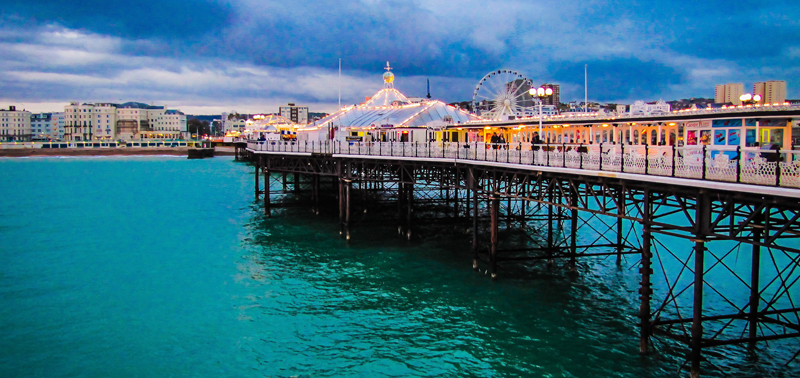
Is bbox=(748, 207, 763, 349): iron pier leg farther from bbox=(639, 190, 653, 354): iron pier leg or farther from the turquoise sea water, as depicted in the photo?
bbox=(639, 190, 653, 354): iron pier leg

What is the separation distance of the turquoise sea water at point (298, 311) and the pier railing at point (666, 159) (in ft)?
19.7

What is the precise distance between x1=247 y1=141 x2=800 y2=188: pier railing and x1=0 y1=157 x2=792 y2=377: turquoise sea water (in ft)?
19.7

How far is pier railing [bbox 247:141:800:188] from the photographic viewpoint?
1413cm

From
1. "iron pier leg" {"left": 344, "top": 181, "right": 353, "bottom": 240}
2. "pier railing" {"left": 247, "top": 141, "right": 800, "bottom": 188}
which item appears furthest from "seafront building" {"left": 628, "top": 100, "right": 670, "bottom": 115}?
"iron pier leg" {"left": 344, "top": 181, "right": 353, "bottom": 240}

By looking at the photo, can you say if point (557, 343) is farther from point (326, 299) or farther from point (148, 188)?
point (148, 188)

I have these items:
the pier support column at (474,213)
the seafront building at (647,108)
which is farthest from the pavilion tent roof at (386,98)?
the seafront building at (647,108)

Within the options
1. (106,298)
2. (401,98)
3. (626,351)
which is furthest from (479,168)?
(401,98)

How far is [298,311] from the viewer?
2292 cm

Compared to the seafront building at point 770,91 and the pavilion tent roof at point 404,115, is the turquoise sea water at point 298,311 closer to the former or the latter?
the seafront building at point 770,91

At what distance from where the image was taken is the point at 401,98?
7606 centimetres

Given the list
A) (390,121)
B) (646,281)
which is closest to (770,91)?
(646,281)

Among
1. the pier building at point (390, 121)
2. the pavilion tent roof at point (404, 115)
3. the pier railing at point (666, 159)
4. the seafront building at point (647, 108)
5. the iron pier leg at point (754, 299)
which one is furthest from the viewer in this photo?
the pavilion tent roof at point (404, 115)

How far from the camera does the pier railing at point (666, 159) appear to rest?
14.1 metres

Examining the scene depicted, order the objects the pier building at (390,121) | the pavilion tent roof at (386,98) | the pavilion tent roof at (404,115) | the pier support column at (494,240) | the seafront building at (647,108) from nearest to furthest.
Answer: the seafront building at (647,108) < the pier support column at (494,240) < the pier building at (390,121) < the pavilion tent roof at (404,115) < the pavilion tent roof at (386,98)
